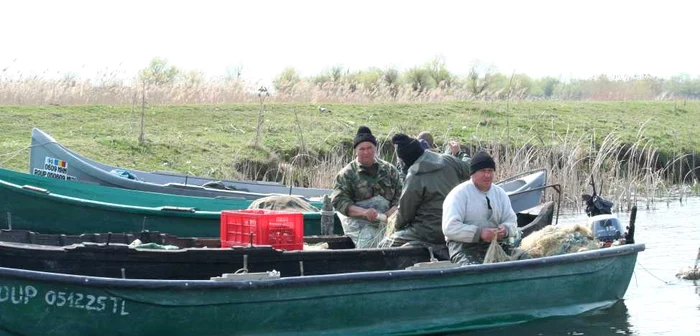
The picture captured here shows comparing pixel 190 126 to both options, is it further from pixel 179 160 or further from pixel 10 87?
pixel 10 87

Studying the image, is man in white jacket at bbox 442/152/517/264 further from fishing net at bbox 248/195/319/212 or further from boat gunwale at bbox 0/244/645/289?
fishing net at bbox 248/195/319/212

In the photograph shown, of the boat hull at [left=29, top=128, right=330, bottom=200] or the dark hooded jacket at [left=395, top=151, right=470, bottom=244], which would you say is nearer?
the dark hooded jacket at [left=395, top=151, right=470, bottom=244]

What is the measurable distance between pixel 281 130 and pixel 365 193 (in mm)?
12235

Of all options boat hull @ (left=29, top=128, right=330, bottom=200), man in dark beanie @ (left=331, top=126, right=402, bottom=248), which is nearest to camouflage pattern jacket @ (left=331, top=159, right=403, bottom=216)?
man in dark beanie @ (left=331, top=126, right=402, bottom=248)

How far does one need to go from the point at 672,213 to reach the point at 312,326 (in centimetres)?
1140

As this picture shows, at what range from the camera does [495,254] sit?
10.5 meters

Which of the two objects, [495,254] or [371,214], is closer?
[495,254]

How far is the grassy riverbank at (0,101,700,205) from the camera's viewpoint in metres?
21.0

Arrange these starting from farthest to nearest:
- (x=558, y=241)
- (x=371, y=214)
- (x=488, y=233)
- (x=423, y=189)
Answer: (x=371, y=214)
(x=558, y=241)
(x=423, y=189)
(x=488, y=233)

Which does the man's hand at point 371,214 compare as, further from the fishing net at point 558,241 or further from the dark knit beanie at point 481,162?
the dark knit beanie at point 481,162

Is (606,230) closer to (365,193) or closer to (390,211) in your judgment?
(390,211)

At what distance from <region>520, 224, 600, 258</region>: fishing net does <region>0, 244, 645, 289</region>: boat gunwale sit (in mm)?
262

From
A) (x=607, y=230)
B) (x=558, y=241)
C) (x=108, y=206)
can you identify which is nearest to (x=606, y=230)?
(x=607, y=230)

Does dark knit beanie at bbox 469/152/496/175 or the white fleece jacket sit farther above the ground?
dark knit beanie at bbox 469/152/496/175
